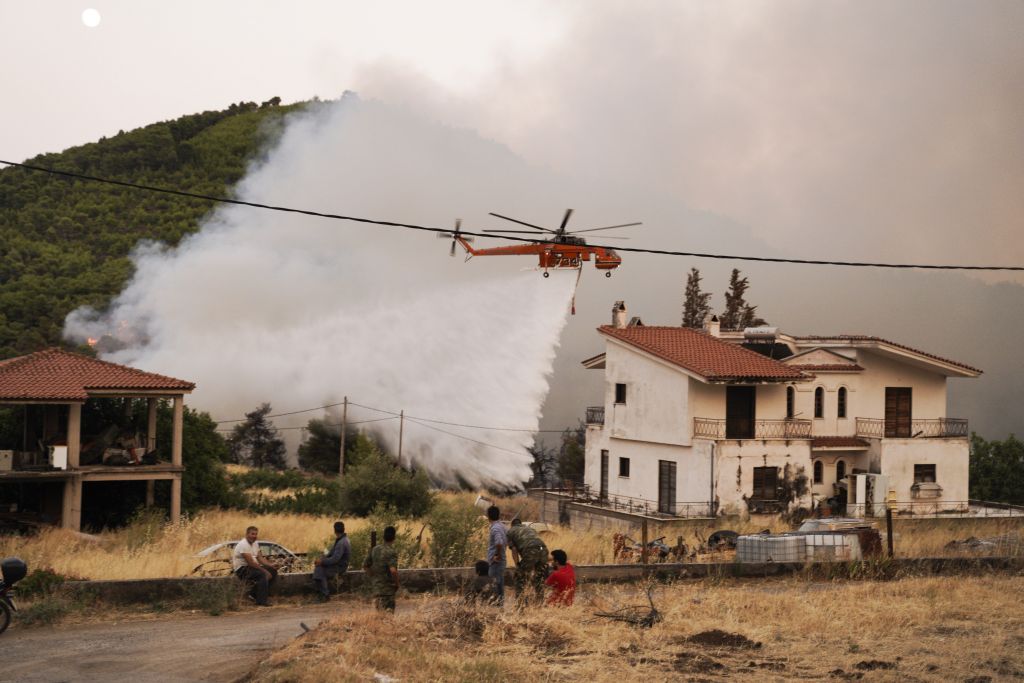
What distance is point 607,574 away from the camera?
19484 millimetres

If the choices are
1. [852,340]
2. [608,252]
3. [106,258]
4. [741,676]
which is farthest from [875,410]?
[106,258]

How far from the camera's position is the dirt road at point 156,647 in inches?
478

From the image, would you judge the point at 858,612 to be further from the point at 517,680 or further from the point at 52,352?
the point at 52,352

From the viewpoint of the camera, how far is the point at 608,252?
24219 mm

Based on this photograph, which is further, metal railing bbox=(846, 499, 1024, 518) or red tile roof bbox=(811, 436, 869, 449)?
red tile roof bbox=(811, 436, 869, 449)

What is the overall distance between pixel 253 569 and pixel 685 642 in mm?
6833

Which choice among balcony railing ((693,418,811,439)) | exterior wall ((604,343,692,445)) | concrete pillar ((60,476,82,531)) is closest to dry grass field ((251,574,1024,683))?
concrete pillar ((60,476,82,531))

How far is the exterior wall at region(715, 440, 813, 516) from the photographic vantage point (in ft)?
119

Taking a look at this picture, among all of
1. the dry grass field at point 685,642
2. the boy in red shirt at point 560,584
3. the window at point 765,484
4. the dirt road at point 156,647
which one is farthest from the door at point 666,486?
the dirt road at point 156,647

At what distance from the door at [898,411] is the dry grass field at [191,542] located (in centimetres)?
679

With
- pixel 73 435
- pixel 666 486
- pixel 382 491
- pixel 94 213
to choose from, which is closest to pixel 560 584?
pixel 73 435

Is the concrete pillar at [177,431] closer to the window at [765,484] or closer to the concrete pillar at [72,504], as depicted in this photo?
the concrete pillar at [72,504]

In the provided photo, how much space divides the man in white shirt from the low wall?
0.66 ft

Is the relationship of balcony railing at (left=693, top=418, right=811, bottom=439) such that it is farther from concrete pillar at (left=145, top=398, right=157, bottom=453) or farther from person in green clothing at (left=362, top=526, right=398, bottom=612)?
person in green clothing at (left=362, top=526, right=398, bottom=612)
